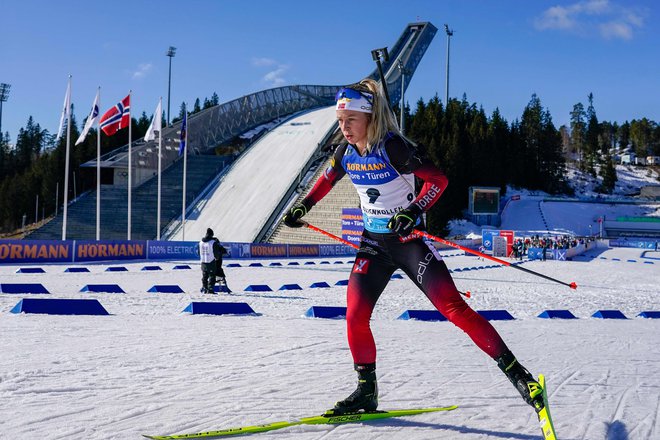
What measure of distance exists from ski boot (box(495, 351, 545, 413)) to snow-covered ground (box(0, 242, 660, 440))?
0.80ft

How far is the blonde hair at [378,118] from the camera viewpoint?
12.1 ft

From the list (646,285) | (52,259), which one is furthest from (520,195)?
(52,259)

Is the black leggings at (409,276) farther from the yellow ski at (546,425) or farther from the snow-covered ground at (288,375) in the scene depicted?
the snow-covered ground at (288,375)

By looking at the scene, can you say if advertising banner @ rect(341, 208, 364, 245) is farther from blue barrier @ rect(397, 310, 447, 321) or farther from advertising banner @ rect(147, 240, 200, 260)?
blue barrier @ rect(397, 310, 447, 321)

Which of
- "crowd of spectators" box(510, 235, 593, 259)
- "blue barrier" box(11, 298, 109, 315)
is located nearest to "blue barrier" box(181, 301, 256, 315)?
"blue barrier" box(11, 298, 109, 315)

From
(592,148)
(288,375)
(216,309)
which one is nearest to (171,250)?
(216,309)

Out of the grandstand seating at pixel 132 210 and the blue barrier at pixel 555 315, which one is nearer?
the blue barrier at pixel 555 315

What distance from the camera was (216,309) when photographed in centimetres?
879

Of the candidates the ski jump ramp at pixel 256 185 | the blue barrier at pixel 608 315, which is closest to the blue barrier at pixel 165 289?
the blue barrier at pixel 608 315

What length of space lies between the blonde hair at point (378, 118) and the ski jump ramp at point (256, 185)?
39584mm

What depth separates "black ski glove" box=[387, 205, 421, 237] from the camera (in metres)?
3.34

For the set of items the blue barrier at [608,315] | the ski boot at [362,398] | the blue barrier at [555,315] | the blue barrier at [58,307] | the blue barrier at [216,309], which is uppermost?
the ski boot at [362,398]

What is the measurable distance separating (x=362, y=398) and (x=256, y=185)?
5020 cm

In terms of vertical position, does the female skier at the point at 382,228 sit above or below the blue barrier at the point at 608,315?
above
